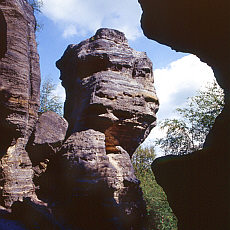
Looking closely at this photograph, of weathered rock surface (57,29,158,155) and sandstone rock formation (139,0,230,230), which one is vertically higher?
weathered rock surface (57,29,158,155)

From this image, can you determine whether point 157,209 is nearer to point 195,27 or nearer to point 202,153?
point 202,153

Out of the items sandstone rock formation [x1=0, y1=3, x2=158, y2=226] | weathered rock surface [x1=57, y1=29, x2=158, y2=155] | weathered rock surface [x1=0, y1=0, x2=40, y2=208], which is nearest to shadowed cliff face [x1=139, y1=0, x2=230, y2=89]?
sandstone rock formation [x1=0, y1=3, x2=158, y2=226]

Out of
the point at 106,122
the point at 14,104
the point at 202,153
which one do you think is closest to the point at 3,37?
the point at 14,104

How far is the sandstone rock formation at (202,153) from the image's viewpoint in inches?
90.7

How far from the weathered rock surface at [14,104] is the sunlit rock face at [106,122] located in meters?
1.55

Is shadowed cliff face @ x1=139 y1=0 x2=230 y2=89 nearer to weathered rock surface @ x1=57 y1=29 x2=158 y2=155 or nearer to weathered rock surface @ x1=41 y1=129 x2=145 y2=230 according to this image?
weathered rock surface @ x1=41 y1=129 x2=145 y2=230

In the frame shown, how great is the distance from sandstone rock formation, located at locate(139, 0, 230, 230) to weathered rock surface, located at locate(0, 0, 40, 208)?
16.8 ft

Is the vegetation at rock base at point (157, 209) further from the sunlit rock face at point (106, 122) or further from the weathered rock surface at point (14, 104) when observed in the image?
the weathered rock surface at point (14, 104)

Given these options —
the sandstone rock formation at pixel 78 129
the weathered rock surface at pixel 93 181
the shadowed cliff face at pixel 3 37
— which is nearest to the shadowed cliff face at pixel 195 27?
the sandstone rock formation at pixel 78 129

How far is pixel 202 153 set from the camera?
8.46ft

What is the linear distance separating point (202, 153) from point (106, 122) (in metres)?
6.98

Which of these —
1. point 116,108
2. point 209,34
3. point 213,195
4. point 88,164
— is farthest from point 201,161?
point 116,108

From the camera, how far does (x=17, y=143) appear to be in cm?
751

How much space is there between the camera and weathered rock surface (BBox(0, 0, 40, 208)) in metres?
6.88
